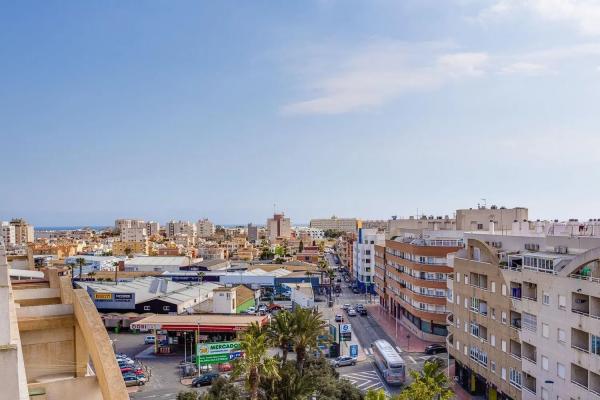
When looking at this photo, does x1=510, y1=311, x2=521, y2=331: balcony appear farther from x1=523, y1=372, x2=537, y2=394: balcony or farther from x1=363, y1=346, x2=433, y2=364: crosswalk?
x1=363, y1=346, x2=433, y2=364: crosswalk

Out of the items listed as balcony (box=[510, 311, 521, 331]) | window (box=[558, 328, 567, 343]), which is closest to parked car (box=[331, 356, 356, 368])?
balcony (box=[510, 311, 521, 331])

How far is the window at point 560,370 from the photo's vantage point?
3053cm

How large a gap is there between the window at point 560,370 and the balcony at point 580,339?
1716mm

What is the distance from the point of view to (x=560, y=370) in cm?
3084

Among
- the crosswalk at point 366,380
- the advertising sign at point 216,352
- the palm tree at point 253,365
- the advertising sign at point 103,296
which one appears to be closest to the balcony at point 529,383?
the crosswalk at point 366,380

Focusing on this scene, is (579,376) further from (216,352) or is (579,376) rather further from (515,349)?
(216,352)

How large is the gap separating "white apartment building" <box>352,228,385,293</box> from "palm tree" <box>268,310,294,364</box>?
210 ft

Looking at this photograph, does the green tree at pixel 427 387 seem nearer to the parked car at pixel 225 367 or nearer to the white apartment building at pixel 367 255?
the parked car at pixel 225 367

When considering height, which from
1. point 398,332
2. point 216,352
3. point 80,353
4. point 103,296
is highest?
point 80,353

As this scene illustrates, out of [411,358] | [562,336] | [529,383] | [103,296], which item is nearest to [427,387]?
[562,336]

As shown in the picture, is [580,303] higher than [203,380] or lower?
higher

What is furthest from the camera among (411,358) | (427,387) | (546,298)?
(411,358)

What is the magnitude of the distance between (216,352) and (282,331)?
43.3 feet

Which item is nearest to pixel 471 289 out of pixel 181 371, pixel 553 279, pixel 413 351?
pixel 553 279
